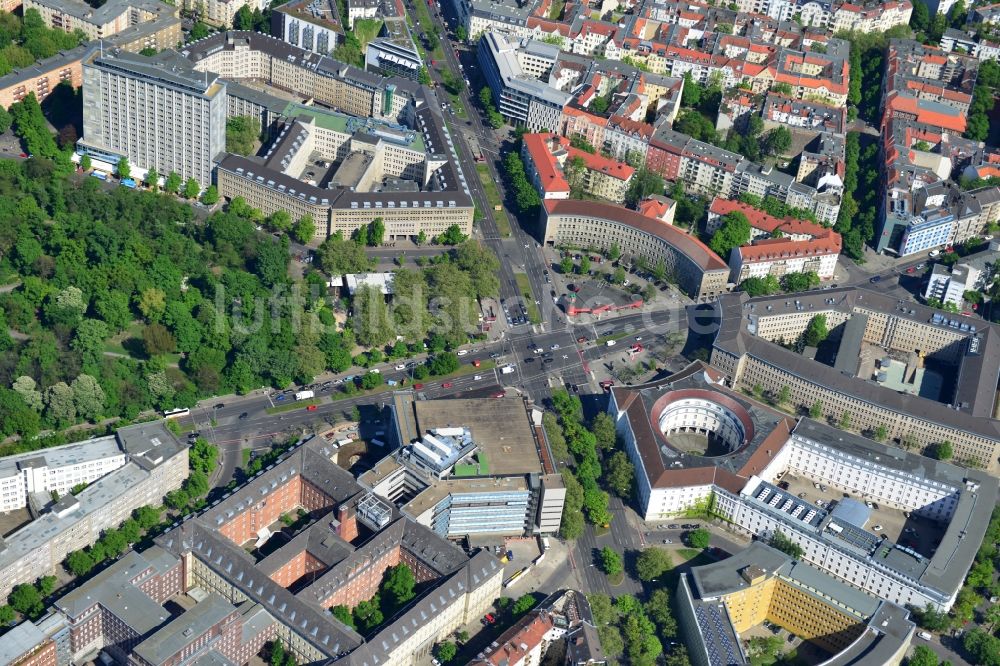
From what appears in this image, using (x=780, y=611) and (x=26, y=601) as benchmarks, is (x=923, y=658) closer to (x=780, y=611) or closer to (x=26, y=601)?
(x=780, y=611)

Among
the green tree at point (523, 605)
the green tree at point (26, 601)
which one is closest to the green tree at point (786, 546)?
the green tree at point (523, 605)

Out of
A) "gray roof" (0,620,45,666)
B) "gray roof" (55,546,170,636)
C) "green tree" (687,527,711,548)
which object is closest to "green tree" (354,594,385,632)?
"gray roof" (55,546,170,636)

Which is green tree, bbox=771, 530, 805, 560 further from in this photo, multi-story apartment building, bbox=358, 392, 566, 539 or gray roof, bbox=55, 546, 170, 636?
gray roof, bbox=55, 546, 170, 636

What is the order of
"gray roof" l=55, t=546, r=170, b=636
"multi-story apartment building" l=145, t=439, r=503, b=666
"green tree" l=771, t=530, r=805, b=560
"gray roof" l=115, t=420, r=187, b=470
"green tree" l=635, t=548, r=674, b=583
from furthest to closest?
"green tree" l=771, t=530, r=805, b=560, "green tree" l=635, t=548, r=674, b=583, "gray roof" l=115, t=420, r=187, b=470, "multi-story apartment building" l=145, t=439, r=503, b=666, "gray roof" l=55, t=546, r=170, b=636

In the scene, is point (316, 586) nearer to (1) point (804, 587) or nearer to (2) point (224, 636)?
(2) point (224, 636)

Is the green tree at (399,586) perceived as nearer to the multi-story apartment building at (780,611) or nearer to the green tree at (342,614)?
the green tree at (342,614)

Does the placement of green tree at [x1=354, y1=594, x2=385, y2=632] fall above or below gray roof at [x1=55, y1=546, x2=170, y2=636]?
below

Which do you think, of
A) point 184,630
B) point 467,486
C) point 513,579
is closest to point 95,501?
point 184,630

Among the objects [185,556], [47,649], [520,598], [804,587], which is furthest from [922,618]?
[47,649]
